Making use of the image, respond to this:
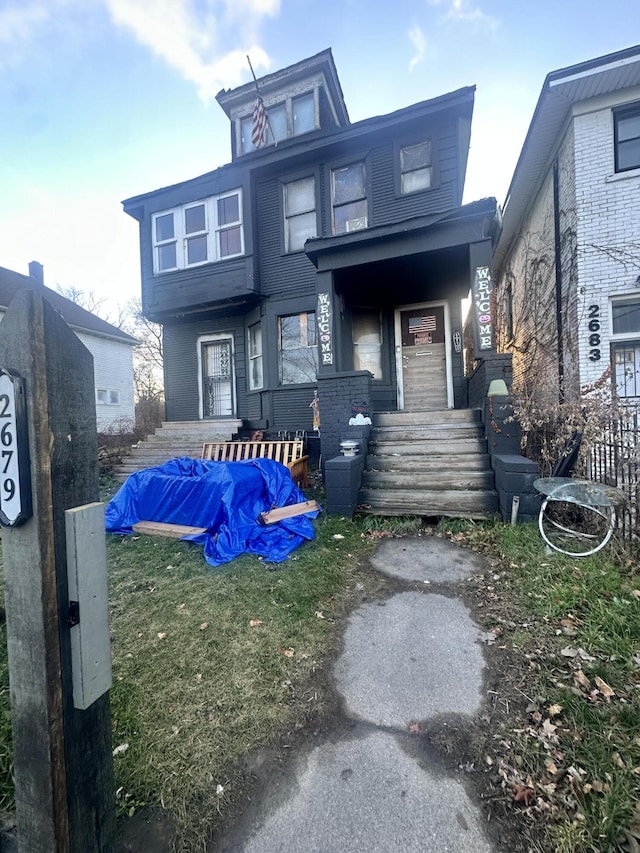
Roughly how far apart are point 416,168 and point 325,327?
15.8ft

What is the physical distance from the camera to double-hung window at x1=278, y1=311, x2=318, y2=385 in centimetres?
918

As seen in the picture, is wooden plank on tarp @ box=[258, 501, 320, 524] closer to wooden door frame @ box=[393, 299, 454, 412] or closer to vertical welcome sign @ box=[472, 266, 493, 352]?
vertical welcome sign @ box=[472, 266, 493, 352]

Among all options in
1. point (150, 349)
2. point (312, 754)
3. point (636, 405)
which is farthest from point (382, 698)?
point (150, 349)

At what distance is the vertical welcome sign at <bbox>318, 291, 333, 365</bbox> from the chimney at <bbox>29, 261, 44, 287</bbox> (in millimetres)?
18009

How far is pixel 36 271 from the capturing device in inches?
695

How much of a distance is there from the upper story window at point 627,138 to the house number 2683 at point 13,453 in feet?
30.2

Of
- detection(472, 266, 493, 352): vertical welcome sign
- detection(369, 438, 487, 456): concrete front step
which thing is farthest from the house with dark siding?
detection(369, 438, 487, 456): concrete front step

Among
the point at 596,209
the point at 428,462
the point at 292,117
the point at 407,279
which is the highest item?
the point at 292,117

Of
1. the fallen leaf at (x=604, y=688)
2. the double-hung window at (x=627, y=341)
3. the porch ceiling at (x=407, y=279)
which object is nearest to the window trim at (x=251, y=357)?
the porch ceiling at (x=407, y=279)

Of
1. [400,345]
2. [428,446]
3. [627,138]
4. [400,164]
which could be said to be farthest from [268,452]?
[627,138]

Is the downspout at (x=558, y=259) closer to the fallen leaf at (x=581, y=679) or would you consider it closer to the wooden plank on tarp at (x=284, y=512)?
the wooden plank on tarp at (x=284, y=512)

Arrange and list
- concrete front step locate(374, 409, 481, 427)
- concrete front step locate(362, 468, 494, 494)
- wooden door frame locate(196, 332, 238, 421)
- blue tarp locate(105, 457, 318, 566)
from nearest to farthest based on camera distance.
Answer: blue tarp locate(105, 457, 318, 566), concrete front step locate(362, 468, 494, 494), concrete front step locate(374, 409, 481, 427), wooden door frame locate(196, 332, 238, 421)

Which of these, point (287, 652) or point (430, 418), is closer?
point (287, 652)

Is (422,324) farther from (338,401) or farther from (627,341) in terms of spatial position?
(627,341)
